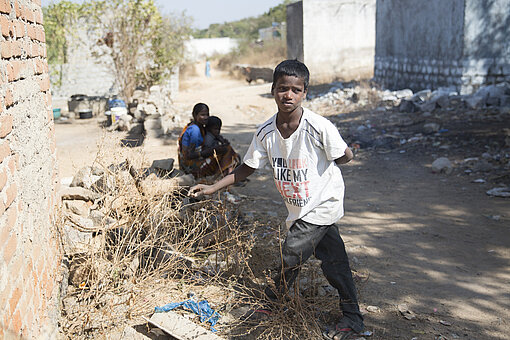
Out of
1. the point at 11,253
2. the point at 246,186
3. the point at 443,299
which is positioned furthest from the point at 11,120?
the point at 246,186

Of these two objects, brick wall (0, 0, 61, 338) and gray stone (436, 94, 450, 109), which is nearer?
brick wall (0, 0, 61, 338)

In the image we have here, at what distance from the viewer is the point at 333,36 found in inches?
795

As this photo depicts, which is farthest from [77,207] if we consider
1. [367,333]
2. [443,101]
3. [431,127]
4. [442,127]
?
[443,101]

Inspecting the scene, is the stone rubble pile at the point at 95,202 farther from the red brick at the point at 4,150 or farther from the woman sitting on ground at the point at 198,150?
the red brick at the point at 4,150

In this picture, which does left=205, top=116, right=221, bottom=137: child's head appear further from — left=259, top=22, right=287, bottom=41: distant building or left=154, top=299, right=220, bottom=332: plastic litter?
left=259, top=22, right=287, bottom=41: distant building

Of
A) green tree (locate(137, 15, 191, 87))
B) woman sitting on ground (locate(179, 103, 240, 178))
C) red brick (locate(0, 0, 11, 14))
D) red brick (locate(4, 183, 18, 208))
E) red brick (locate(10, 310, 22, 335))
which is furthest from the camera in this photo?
green tree (locate(137, 15, 191, 87))

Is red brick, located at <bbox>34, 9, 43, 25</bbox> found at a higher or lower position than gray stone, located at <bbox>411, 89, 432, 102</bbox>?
higher

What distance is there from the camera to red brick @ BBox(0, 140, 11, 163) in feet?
6.46

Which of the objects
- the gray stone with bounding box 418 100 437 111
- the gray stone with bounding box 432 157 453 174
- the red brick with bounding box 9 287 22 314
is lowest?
the gray stone with bounding box 432 157 453 174

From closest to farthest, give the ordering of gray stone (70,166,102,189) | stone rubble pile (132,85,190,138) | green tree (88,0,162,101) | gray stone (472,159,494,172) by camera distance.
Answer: gray stone (70,166,102,189) < gray stone (472,159,494,172) < stone rubble pile (132,85,190,138) < green tree (88,0,162,101)

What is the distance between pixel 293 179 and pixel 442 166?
450cm

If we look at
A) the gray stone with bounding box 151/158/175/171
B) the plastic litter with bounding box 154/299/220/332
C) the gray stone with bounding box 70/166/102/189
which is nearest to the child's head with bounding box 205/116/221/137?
the gray stone with bounding box 151/158/175/171

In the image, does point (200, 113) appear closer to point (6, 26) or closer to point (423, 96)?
point (6, 26)

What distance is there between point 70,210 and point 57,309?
123 centimetres
